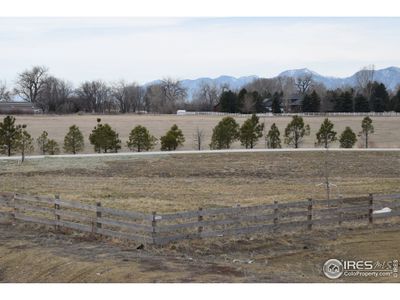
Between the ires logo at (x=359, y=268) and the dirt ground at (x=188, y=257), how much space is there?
9.2 inches

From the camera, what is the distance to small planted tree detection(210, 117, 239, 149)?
181ft

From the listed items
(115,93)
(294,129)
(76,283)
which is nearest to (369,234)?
(76,283)

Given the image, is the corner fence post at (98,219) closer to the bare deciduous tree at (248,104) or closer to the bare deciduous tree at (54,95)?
the bare deciduous tree at (248,104)

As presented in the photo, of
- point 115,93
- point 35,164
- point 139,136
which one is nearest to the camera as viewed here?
point 35,164

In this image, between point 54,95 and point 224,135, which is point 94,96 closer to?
point 54,95

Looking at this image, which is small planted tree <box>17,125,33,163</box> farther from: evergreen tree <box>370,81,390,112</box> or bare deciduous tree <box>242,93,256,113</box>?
evergreen tree <box>370,81,390,112</box>

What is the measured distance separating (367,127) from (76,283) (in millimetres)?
52876

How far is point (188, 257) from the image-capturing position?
43.3 feet

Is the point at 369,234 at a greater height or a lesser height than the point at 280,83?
lesser

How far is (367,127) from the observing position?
59688 millimetres

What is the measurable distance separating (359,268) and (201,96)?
15890cm

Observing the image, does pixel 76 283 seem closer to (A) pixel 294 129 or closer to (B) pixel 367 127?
(A) pixel 294 129

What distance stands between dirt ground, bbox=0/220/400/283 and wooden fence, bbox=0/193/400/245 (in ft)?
1.07

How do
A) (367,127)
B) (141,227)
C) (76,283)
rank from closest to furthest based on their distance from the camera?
1. (76,283)
2. (141,227)
3. (367,127)
